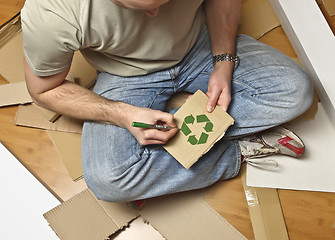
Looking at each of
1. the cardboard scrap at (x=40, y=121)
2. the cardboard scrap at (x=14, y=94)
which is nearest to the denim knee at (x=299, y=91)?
the cardboard scrap at (x=40, y=121)

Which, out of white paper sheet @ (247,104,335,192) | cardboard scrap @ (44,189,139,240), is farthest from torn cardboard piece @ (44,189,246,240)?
white paper sheet @ (247,104,335,192)

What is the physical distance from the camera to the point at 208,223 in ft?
4.29

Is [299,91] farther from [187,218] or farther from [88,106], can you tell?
[88,106]

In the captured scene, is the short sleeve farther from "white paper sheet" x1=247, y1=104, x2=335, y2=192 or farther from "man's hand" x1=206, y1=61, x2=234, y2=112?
"white paper sheet" x1=247, y1=104, x2=335, y2=192

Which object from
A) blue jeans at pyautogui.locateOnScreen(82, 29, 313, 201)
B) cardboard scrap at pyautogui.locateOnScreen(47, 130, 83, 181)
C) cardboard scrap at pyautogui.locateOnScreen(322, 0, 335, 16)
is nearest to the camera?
blue jeans at pyautogui.locateOnScreen(82, 29, 313, 201)

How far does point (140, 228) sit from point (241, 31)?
3.46 feet

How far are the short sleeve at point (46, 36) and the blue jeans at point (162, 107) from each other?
284 mm

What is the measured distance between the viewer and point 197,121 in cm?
108

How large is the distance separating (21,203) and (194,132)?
841mm

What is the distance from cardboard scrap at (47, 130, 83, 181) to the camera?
1416mm

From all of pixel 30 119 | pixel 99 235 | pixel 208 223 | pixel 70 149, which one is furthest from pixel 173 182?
pixel 30 119

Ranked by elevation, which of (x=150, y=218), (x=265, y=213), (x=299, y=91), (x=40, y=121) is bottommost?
(x=265, y=213)

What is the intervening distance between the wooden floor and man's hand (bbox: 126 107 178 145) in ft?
1.51

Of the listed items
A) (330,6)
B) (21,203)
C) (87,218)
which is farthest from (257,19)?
(21,203)
